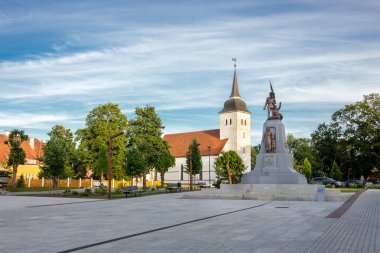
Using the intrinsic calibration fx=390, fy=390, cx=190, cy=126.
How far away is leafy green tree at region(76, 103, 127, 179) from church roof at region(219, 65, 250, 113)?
36549 mm

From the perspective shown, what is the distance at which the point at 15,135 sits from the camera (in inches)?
1992

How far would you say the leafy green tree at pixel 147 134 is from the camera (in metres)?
54.0

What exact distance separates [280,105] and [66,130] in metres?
41.3

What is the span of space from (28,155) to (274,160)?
56990 mm

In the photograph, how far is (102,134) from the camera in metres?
55.9

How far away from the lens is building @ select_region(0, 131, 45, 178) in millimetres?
67062

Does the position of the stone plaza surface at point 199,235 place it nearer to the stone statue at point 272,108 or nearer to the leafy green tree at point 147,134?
the stone statue at point 272,108

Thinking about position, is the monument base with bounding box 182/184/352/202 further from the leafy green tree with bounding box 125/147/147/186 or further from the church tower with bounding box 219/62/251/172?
the church tower with bounding box 219/62/251/172

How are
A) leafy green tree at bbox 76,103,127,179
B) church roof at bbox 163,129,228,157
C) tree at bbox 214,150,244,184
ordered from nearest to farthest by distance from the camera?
1. tree at bbox 214,150,244,184
2. leafy green tree at bbox 76,103,127,179
3. church roof at bbox 163,129,228,157

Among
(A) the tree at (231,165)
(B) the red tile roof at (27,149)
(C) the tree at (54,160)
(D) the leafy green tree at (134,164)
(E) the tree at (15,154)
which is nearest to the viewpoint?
(C) the tree at (54,160)

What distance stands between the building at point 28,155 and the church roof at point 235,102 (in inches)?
1631

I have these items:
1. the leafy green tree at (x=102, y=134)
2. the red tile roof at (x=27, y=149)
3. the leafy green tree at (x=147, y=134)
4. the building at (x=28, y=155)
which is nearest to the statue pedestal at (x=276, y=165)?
the leafy green tree at (x=147, y=134)

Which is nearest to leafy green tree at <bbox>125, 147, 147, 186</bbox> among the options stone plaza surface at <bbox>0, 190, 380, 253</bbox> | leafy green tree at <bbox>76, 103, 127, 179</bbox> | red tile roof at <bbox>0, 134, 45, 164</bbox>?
leafy green tree at <bbox>76, 103, 127, 179</bbox>

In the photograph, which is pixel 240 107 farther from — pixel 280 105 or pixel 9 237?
pixel 9 237
